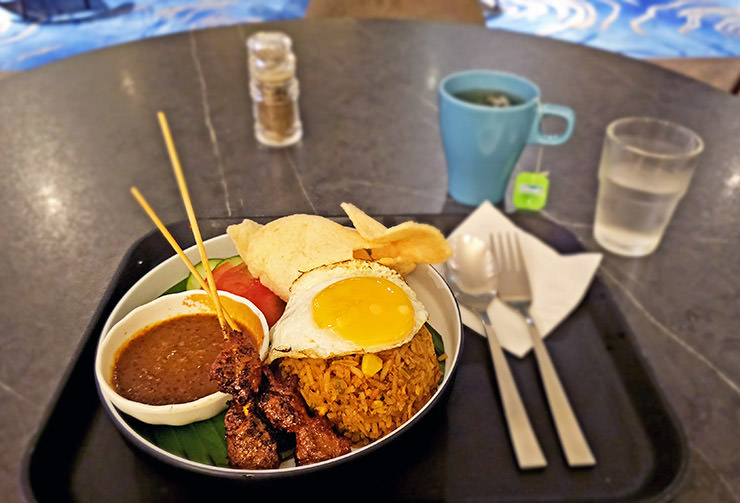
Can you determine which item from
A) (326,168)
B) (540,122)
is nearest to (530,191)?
(540,122)

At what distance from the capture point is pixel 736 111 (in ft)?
4.68

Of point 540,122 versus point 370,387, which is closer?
point 370,387

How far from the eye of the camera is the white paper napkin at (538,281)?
2.93ft

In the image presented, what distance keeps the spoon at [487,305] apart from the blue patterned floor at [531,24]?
394 cm

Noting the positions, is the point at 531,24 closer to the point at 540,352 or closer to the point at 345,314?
the point at 540,352

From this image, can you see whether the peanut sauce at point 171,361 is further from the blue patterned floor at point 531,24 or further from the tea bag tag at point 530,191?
the blue patterned floor at point 531,24

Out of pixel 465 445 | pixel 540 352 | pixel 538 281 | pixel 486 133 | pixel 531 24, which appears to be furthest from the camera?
pixel 531 24

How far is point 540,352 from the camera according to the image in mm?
850

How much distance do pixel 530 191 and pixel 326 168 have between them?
56 cm

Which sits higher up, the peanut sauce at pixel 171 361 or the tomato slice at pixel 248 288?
the tomato slice at pixel 248 288

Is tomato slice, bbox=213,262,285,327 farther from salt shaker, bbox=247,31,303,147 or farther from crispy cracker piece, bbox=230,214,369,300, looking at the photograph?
salt shaker, bbox=247,31,303,147

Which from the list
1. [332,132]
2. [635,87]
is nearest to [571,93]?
[635,87]

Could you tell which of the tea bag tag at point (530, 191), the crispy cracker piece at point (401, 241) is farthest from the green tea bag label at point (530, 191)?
the crispy cracker piece at point (401, 241)

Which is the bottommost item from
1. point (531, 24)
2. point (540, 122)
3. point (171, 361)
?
point (531, 24)
